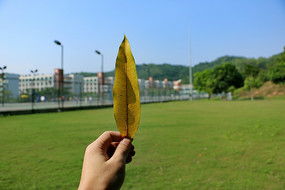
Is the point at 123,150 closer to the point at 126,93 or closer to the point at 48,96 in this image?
the point at 126,93

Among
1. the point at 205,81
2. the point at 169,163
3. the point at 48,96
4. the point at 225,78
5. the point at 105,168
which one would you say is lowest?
the point at 169,163

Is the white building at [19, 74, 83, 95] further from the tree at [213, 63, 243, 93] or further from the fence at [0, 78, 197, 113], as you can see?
the tree at [213, 63, 243, 93]

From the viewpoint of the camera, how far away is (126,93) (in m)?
0.60

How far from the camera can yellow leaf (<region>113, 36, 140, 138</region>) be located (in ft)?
1.92

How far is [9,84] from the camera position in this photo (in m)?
16.4

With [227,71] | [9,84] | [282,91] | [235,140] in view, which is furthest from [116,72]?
[282,91]

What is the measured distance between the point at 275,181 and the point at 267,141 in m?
2.97

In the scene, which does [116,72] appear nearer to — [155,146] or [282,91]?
[155,146]

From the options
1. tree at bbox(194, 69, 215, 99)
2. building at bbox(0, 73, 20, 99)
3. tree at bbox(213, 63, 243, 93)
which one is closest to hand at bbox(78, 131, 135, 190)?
building at bbox(0, 73, 20, 99)

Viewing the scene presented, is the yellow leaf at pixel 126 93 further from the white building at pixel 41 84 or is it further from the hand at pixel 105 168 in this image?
the white building at pixel 41 84

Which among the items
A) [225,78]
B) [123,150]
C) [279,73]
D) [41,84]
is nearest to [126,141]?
[123,150]

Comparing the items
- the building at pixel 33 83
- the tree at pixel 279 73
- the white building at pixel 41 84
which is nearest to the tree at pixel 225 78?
the tree at pixel 279 73

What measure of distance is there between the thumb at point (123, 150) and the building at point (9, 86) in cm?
1634

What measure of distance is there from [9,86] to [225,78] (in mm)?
39148
